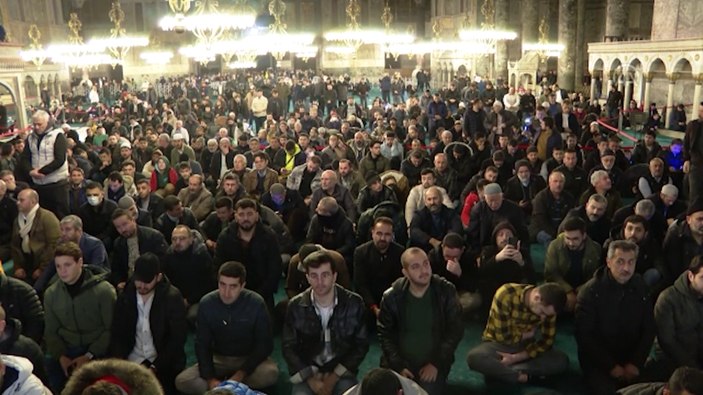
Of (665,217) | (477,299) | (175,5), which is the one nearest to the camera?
(477,299)

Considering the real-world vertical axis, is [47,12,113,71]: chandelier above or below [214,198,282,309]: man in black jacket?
above

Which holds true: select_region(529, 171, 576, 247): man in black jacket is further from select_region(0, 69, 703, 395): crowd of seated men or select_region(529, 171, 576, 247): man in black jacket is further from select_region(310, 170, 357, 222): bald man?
select_region(310, 170, 357, 222): bald man

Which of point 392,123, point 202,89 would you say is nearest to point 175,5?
point 392,123

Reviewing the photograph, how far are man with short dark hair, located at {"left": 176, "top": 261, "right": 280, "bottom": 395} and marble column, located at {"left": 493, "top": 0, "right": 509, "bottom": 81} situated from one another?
78.9ft

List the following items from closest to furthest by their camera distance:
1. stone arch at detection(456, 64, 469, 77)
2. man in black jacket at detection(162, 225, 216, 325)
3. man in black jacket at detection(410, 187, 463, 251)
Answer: man in black jacket at detection(162, 225, 216, 325) → man in black jacket at detection(410, 187, 463, 251) → stone arch at detection(456, 64, 469, 77)

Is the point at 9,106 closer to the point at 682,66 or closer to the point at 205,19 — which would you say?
the point at 205,19

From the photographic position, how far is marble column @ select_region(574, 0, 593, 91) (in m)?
26.8

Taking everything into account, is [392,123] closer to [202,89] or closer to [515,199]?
[515,199]

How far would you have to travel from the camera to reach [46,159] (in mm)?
7141

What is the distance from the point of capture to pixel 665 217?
6.37 m

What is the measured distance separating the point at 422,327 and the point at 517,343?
31.4 inches

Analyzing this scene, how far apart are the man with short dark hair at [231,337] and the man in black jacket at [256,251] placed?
1.04 metres

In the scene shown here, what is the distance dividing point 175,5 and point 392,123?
4908mm

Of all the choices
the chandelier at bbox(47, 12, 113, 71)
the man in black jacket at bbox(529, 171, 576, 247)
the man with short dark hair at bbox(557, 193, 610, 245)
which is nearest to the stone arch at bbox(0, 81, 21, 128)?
the chandelier at bbox(47, 12, 113, 71)
